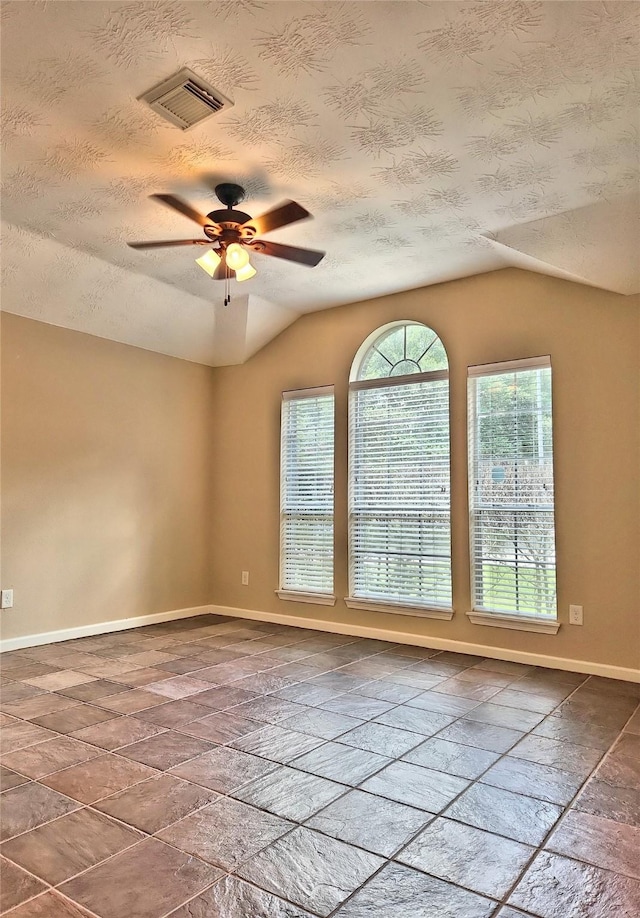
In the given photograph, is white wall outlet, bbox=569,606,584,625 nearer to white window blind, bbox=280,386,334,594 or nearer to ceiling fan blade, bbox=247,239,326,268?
white window blind, bbox=280,386,334,594

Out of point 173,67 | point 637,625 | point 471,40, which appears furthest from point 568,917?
point 173,67

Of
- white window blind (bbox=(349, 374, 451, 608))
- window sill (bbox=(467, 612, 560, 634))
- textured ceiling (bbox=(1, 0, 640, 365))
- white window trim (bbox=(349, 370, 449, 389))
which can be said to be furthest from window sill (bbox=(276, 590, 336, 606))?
textured ceiling (bbox=(1, 0, 640, 365))

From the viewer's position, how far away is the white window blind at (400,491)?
4.78 m

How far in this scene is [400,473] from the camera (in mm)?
5020

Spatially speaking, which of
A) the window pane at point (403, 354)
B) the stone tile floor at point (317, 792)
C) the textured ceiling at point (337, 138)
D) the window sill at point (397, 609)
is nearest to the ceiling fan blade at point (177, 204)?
the textured ceiling at point (337, 138)

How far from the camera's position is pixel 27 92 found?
8.55ft

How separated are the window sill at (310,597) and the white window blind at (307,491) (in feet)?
0.13

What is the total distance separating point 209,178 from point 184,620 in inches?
158

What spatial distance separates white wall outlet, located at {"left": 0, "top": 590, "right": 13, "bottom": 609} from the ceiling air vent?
348 cm

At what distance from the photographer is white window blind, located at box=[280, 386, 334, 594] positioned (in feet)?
17.9

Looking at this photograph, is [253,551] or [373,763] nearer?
[373,763]

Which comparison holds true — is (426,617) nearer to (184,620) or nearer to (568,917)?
(184,620)

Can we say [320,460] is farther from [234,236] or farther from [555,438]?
[234,236]

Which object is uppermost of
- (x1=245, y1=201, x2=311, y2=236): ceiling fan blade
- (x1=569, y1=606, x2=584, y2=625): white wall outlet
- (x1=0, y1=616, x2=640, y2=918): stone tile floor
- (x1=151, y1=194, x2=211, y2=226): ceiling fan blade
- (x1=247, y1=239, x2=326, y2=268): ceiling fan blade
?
(x1=151, y1=194, x2=211, y2=226): ceiling fan blade
